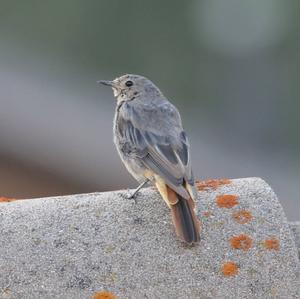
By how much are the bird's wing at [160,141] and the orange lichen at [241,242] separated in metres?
0.63

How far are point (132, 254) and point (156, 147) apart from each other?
1.50 metres

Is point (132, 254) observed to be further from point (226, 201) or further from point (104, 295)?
point (226, 201)

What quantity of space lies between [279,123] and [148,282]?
15270 mm

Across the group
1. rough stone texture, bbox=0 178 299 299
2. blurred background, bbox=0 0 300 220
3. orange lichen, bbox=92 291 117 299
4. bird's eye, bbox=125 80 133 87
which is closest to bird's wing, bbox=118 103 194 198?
bird's eye, bbox=125 80 133 87

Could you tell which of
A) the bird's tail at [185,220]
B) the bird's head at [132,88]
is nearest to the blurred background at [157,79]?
the bird's head at [132,88]

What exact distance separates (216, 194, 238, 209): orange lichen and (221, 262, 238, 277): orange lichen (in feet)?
1.25

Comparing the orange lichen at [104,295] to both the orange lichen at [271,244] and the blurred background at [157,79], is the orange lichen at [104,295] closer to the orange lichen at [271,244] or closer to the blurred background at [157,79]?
the orange lichen at [271,244]

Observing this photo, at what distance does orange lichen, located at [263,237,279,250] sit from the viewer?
4.35 meters

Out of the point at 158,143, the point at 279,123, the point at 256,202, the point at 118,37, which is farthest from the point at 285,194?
the point at 256,202

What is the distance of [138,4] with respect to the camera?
971 inches

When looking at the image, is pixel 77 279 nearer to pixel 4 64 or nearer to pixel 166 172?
pixel 166 172

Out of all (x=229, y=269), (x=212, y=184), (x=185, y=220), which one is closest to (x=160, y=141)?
(x=212, y=184)

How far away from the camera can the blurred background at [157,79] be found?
53.5 feet

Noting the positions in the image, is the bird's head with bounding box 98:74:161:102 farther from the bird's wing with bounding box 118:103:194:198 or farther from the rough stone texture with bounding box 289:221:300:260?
the rough stone texture with bounding box 289:221:300:260
